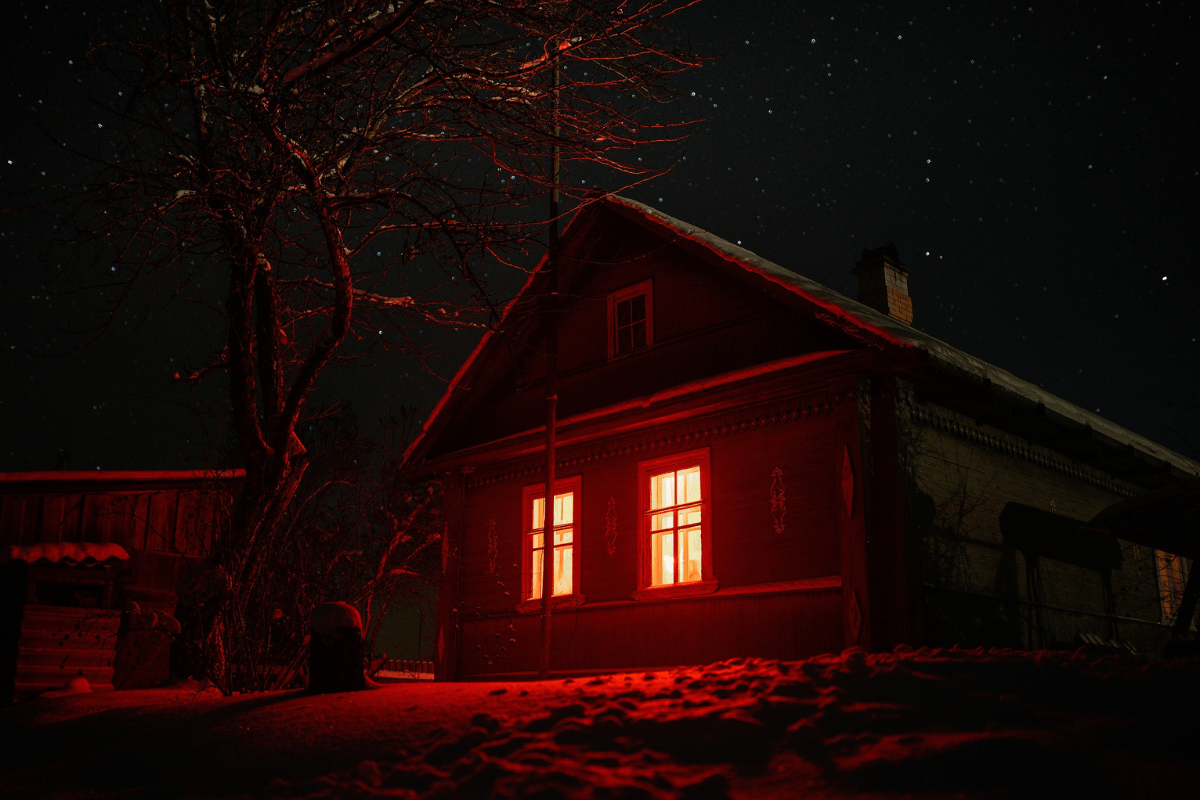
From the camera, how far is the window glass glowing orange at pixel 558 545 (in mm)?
13805

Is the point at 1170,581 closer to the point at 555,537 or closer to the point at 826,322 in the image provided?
the point at 826,322

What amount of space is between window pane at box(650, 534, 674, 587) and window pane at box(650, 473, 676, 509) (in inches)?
17.1

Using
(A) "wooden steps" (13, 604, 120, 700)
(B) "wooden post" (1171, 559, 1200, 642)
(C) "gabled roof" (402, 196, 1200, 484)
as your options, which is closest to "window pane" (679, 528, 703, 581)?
(C) "gabled roof" (402, 196, 1200, 484)

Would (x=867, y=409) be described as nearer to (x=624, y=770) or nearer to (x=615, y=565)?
(x=615, y=565)

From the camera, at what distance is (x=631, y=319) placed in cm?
Answer: 1391

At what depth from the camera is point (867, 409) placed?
34.1 ft

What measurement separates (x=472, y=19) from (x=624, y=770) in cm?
614

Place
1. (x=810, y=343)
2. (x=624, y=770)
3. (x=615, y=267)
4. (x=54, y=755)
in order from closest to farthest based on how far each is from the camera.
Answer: (x=624, y=770) < (x=54, y=755) < (x=810, y=343) < (x=615, y=267)

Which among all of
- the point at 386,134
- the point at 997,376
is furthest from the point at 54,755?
the point at 997,376

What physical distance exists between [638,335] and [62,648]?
999 cm

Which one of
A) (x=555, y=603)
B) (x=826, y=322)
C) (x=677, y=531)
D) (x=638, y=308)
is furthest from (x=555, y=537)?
(x=826, y=322)

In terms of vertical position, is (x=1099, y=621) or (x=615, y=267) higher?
(x=615, y=267)

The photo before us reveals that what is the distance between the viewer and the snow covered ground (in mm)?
4504

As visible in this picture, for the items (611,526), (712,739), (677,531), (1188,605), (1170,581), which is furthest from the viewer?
(1170,581)
